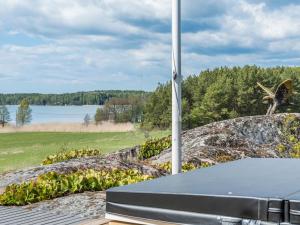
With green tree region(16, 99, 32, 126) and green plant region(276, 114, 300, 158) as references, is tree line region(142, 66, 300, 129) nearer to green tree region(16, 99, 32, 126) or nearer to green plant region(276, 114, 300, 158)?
green tree region(16, 99, 32, 126)

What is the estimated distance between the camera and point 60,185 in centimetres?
557

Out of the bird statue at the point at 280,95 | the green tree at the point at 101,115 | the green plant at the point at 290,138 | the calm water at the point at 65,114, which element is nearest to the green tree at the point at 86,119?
the calm water at the point at 65,114

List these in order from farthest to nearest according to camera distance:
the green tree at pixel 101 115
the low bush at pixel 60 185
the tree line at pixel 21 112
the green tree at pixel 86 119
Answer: the tree line at pixel 21 112 → the green tree at pixel 101 115 → the green tree at pixel 86 119 → the low bush at pixel 60 185

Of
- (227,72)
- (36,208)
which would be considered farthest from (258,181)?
(227,72)

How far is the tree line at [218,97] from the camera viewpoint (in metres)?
36.8

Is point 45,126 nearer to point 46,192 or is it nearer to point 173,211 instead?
point 46,192

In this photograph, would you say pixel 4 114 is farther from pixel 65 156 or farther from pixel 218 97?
pixel 65 156

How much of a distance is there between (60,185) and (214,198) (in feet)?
12.3

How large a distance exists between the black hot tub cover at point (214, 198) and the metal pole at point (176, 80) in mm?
2507

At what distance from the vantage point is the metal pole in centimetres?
532

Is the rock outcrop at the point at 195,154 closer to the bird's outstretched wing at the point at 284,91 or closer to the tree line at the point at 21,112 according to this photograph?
the bird's outstretched wing at the point at 284,91

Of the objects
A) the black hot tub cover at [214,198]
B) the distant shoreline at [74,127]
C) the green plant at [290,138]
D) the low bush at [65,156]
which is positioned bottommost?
the distant shoreline at [74,127]

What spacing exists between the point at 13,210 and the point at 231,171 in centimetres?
→ 293

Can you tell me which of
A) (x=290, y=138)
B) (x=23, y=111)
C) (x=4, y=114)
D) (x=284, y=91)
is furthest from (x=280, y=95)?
(x=4, y=114)
